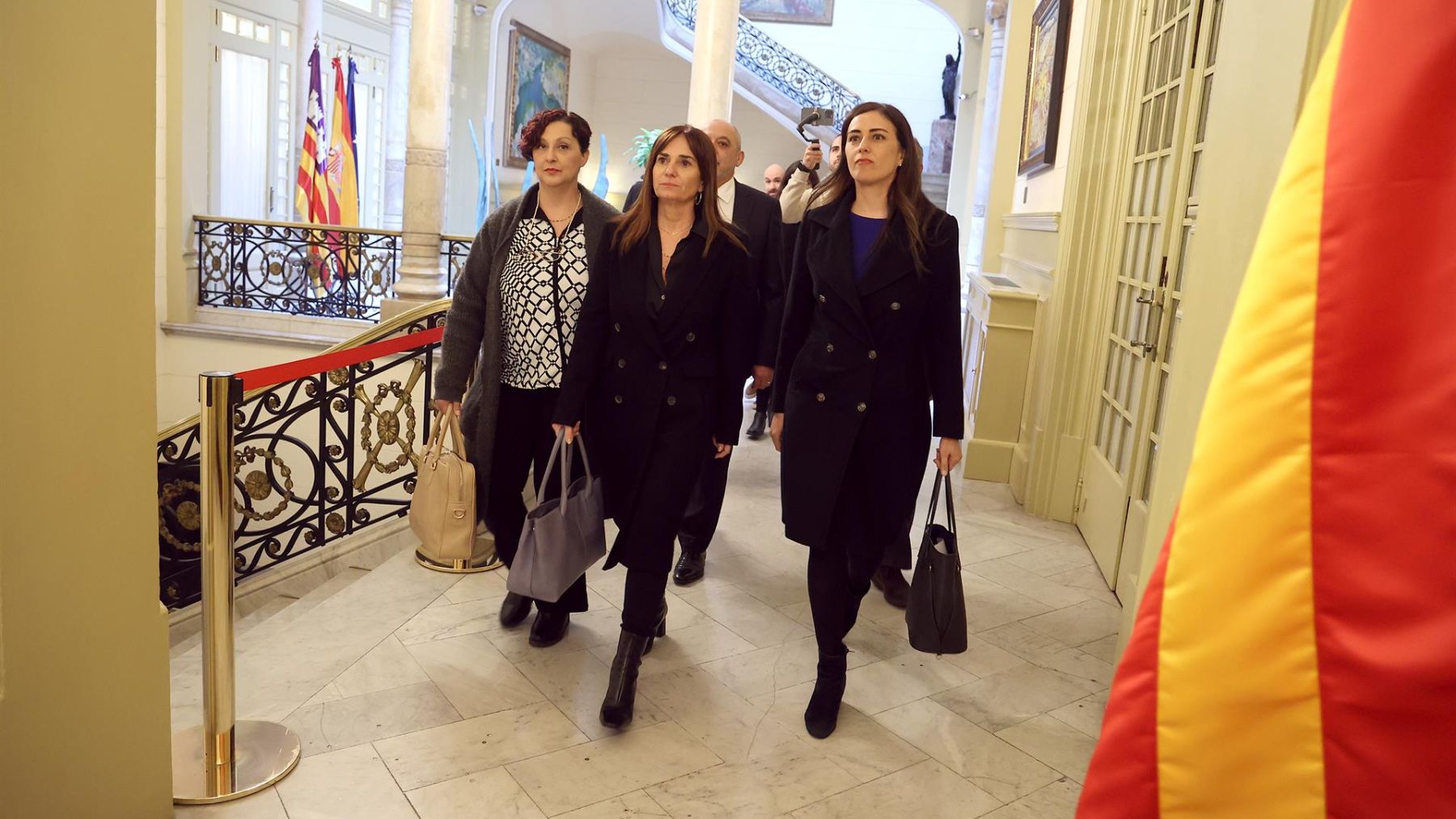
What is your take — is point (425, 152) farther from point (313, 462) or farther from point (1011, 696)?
point (1011, 696)

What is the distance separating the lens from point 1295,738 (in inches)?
39.7

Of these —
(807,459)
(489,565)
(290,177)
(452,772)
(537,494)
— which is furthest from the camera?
(290,177)

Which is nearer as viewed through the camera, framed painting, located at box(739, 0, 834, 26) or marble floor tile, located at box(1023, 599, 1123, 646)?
marble floor tile, located at box(1023, 599, 1123, 646)

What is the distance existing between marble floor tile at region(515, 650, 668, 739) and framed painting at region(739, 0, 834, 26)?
18.6 metres

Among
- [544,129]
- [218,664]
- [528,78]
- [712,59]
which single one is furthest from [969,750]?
[528,78]

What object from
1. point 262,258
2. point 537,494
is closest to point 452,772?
point 537,494

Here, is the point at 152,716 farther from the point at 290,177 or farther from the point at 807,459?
the point at 290,177

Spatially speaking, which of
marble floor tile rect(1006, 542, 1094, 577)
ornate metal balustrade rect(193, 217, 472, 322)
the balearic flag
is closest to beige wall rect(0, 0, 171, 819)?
marble floor tile rect(1006, 542, 1094, 577)

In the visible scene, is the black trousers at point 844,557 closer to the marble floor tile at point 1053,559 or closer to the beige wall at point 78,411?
the beige wall at point 78,411

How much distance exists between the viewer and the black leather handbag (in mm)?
2840

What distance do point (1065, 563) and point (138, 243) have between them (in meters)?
3.86

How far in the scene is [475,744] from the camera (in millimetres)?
2826

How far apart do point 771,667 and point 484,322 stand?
1.42 metres

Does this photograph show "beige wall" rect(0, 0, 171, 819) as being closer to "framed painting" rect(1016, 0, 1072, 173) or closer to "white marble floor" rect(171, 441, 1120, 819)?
"white marble floor" rect(171, 441, 1120, 819)
